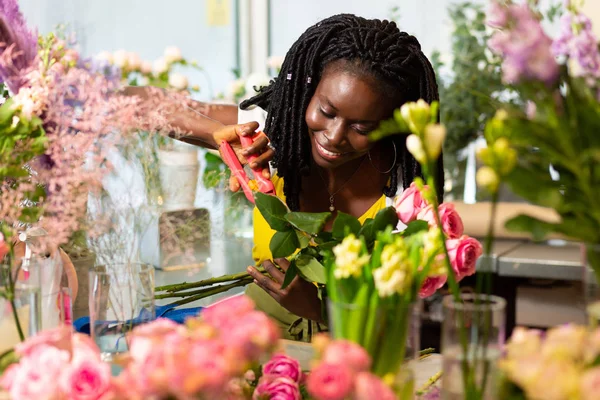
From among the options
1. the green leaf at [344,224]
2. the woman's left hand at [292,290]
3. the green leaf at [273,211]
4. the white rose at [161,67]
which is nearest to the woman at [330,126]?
the woman's left hand at [292,290]

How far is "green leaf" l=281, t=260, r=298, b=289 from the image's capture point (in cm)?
104

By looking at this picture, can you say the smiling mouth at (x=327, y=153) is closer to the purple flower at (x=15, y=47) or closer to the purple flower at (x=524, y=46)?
the purple flower at (x=15, y=47)

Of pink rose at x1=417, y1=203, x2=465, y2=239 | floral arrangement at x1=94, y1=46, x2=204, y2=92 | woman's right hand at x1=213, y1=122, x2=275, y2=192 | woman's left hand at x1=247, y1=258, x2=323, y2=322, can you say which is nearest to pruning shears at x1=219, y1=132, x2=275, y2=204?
woman's right hand at x1=213, y1=122, x2=275, y2=192

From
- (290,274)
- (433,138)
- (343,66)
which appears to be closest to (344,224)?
(290,274)

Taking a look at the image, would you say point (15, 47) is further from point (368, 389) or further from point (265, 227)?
point (265, 227)

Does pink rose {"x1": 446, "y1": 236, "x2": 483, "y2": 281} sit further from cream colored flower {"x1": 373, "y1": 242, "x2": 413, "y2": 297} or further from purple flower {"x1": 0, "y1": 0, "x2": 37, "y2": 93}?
purple flower {"x1": 0, "y1": 0, "x2": 37, "y2": 93}

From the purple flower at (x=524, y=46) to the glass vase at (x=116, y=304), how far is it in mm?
499

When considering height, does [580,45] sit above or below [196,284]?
above

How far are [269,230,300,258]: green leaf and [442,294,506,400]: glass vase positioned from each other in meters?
0.37

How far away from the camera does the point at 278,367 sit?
800 mm

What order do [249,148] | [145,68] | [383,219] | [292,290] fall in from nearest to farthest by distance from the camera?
[383,219] < [292,290] < [249,148] < [145,68]

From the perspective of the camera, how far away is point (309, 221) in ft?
3.14

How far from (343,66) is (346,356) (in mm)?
838

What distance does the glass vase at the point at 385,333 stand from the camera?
0.67m
